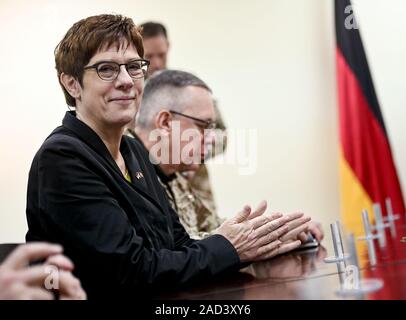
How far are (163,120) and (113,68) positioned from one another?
77 cm

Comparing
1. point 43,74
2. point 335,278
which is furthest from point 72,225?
point 335,278

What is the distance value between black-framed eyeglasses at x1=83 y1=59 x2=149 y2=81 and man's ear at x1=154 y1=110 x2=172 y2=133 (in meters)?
0.69

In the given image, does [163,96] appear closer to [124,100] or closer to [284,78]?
[124,100]

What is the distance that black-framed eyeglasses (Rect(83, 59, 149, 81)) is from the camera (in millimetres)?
1217

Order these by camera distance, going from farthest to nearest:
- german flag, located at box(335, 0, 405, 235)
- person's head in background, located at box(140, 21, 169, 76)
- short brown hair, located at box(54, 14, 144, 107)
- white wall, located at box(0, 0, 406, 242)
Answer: german flag, located at box(335, 0, 405, 235) < white wall, located at box(0, 0, 406, 242) < person's head in background, located at box(140, 21, 169, 76) < short brown hair, located at box(54, 14, 144, 107)

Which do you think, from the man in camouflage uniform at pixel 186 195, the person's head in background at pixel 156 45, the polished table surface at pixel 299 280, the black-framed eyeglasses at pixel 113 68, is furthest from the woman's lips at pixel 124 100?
the person's head in background at pixel 156 45

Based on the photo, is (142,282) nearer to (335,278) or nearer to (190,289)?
(190,289)

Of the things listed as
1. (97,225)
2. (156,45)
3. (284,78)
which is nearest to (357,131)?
(284,78)

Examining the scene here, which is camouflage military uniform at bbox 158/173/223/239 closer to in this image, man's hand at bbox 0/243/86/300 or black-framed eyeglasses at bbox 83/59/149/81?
black-framed eyeglasses at bbox 83/59/149/81

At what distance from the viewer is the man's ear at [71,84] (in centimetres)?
125

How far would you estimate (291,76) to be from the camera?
3.80m

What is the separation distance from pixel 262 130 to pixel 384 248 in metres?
2.08

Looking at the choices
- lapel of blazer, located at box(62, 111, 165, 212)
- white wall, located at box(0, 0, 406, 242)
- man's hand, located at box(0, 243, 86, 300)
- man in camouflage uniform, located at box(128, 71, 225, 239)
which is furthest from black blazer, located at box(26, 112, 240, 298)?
white wall, located at box(0, 0, 406, 242)

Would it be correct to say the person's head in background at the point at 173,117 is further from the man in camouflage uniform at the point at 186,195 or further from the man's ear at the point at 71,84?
the man's ear at the point at 71,84
